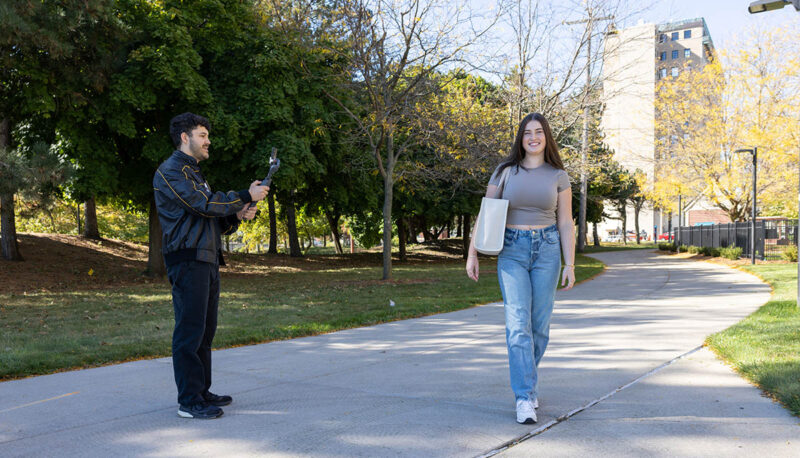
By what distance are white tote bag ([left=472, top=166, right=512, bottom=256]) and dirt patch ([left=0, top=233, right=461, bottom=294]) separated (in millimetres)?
9507

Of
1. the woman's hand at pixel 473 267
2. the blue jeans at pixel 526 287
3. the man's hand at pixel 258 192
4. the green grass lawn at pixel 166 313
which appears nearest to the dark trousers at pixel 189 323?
the man's hand at pixel 258 192

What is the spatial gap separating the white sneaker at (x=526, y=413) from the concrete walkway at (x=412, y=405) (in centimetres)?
6

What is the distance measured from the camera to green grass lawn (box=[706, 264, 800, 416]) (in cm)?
434

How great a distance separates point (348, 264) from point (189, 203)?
23444mm

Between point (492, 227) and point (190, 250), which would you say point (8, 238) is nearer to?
point (190, 250)

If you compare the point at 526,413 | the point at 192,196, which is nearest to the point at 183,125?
the point at 192,196

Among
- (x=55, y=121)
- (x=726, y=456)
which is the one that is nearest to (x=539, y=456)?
(x=726, y=456)

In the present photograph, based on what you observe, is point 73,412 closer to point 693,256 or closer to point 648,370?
point 648,370

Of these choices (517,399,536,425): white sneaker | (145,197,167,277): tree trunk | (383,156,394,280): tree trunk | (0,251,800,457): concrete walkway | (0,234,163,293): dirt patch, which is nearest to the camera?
(0,251,800,457): concrete walkway

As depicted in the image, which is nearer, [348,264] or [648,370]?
[648,370]

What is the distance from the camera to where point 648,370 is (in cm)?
521

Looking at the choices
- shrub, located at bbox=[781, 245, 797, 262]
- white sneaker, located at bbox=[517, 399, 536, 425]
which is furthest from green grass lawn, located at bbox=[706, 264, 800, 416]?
shrub, located at bbox=[781, 245, 797, 262]

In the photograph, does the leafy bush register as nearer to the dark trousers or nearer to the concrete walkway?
the concrete walkway

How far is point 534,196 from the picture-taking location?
3.96 meters
